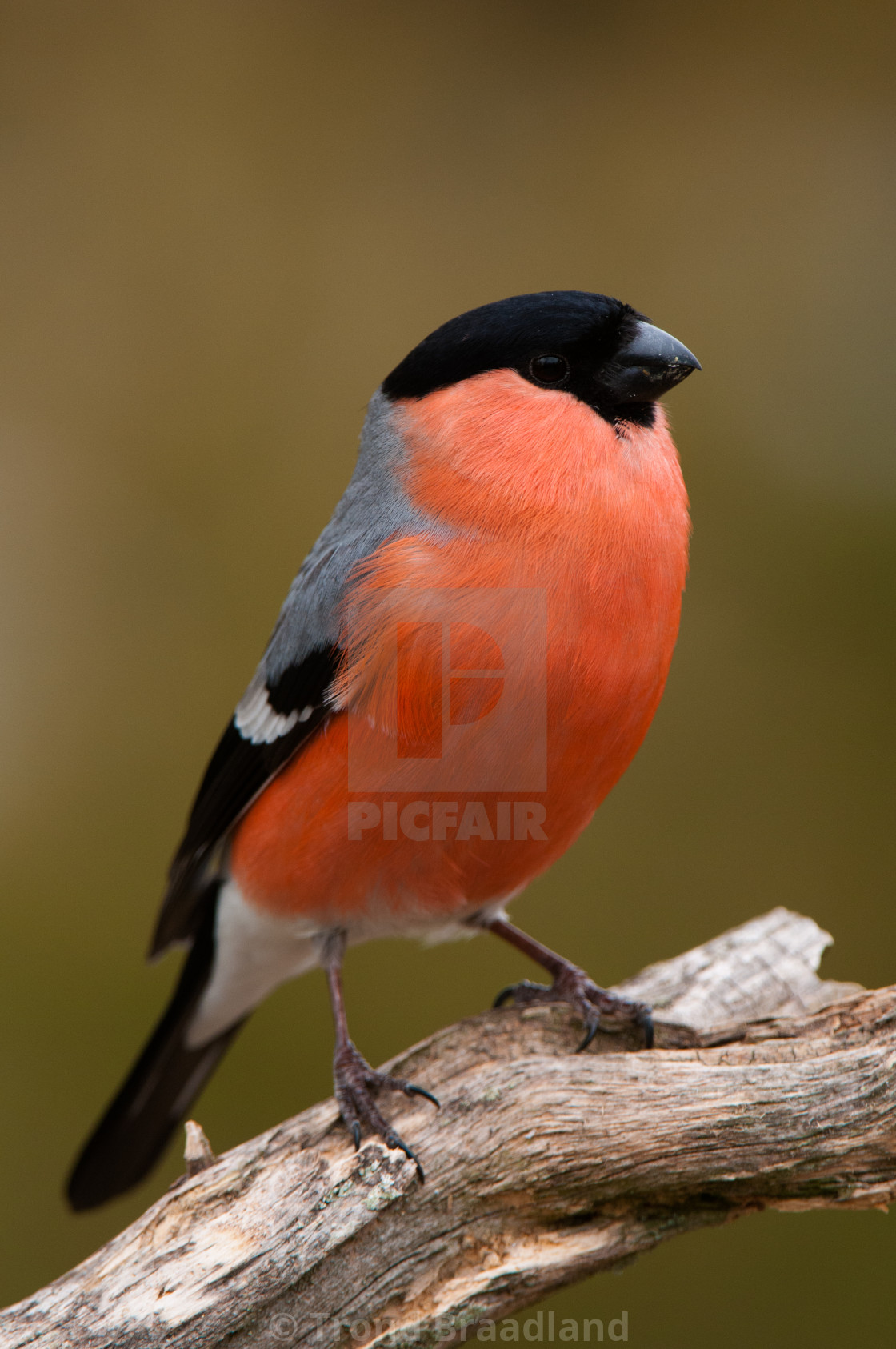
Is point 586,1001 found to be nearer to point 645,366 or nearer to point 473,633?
point 473,633

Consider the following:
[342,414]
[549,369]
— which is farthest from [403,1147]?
[342,414]

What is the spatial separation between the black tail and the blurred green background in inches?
27.8

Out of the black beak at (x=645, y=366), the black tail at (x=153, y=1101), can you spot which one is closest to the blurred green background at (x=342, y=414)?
the black tail at (x=153, y=1101)

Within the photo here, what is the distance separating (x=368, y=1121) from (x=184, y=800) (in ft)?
7.06

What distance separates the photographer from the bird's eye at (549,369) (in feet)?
7.72

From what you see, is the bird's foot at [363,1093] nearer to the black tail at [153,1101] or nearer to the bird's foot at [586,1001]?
the bird's foot at [586,1001]

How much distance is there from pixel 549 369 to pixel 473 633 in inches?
24.7

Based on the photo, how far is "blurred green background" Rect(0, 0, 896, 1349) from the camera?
410 cm

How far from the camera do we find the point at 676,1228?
89.0 inches

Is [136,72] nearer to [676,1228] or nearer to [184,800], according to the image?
[184,800]

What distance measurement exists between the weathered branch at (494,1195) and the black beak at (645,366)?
1.42m

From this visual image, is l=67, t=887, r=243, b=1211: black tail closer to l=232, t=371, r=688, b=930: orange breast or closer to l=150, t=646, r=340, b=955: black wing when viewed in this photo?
l=150, t=646, r=340, b=955: black wing

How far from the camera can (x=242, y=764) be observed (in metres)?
2.75

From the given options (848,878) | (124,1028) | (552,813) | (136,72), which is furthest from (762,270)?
(124,1028)
